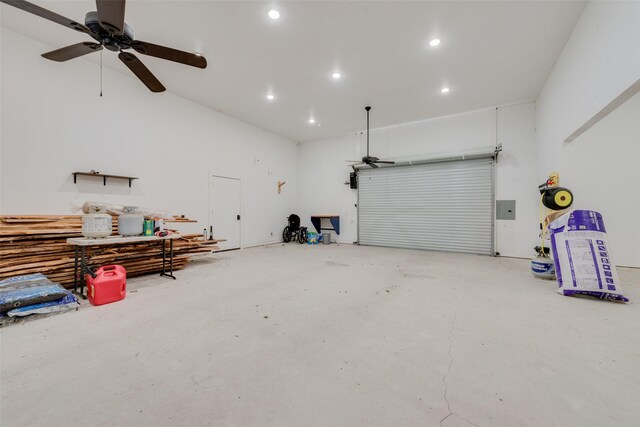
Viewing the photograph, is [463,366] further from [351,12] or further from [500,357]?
[351,12]

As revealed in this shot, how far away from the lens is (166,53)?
9.62 ft

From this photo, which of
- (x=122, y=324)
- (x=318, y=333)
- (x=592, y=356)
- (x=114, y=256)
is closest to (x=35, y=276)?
(x=114, y=256)

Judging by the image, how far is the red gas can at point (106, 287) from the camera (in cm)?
277

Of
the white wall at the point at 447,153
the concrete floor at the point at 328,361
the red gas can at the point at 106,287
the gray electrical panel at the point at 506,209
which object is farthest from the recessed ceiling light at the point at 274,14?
A: the gray electrical panel at the point at 506,209

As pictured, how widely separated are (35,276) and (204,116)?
4.53 metres

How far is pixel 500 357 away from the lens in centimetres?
177

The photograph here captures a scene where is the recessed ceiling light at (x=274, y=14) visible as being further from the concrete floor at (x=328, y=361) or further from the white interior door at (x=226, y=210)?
the white interior door at (x=226, y=210)

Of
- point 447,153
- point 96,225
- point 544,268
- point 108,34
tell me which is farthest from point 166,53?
point 447,153

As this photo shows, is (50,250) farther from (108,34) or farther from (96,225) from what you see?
(108,34)

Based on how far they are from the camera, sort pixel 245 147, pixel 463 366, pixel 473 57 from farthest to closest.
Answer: pixel 245 147 < pixel 473 57 < pixel 463 366

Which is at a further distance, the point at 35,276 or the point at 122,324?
the point at 35,276

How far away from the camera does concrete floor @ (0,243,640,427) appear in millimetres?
1287

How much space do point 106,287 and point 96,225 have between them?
2.72ft

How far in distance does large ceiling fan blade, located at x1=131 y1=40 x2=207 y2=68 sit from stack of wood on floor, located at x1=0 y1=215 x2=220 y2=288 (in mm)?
2622
